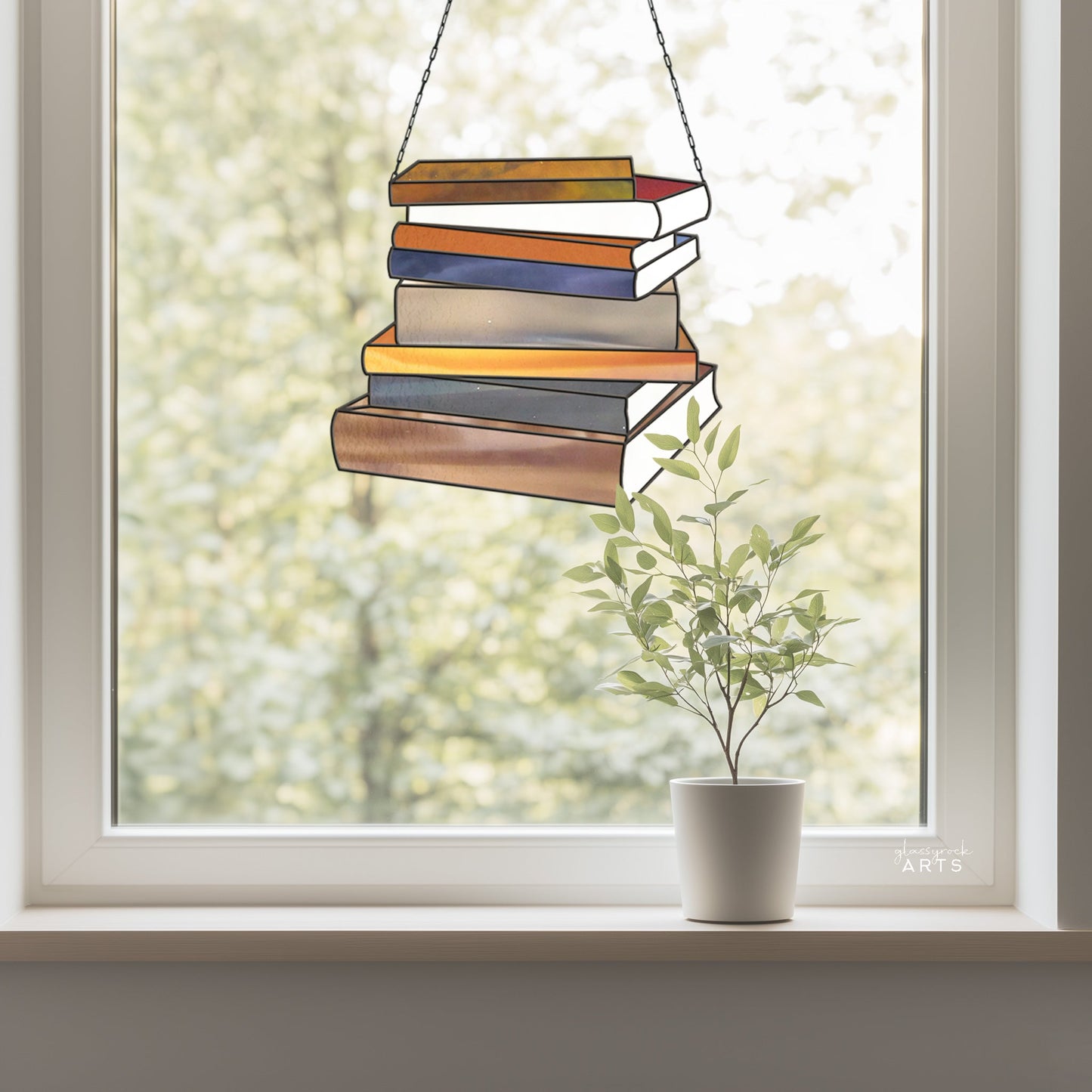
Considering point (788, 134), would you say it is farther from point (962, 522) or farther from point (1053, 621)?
point (1053, 621)

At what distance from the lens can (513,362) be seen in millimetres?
1250

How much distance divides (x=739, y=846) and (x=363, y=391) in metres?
0.61

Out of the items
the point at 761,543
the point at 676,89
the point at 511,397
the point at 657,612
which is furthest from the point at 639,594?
the point at 676,89

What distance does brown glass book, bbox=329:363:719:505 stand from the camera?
1.24 metres

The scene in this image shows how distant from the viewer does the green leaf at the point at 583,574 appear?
1.18m

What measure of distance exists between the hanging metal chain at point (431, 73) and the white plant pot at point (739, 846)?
646mm

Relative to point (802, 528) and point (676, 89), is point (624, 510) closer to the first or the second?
point (802, 528)

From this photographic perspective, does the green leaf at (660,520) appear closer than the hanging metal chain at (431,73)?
Yes

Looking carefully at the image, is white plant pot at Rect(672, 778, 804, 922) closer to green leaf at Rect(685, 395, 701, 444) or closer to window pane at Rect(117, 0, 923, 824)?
window pane at Rect(117, 0, 923, 824)

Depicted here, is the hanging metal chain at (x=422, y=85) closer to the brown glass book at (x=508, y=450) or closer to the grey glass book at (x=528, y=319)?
the grey glass book at (x=528, y=319)

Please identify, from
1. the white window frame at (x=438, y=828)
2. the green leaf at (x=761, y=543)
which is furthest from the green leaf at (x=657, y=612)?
the white window frame at (x=438, y=828)
